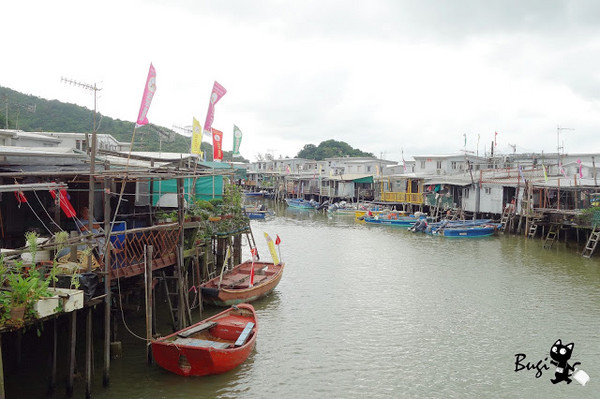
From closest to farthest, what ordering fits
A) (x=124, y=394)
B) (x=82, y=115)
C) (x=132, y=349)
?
1. (x=124, y=394)
2. (x=132, y=349)
3. (x=82, y=115)

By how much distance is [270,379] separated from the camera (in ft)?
39.1

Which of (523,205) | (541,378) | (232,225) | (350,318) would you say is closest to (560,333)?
(541,378)

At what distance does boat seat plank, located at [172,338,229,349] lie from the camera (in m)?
11.6

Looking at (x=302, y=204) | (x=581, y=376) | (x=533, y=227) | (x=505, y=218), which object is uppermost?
(x=302, y=204)

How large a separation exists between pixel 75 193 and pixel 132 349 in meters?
6.30

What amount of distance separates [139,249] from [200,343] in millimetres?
3180

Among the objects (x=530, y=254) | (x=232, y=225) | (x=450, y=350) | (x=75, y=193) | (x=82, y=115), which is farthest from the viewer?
(x=82, y=115)

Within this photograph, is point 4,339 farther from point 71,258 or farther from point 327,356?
point 327,356

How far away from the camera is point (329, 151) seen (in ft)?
335

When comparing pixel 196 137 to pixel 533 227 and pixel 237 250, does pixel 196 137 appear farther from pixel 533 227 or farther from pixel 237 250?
pixel 533 227

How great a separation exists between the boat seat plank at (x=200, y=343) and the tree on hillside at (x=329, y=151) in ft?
283

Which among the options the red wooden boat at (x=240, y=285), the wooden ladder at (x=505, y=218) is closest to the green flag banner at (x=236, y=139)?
the red wooden boat at (x=240, y=285)

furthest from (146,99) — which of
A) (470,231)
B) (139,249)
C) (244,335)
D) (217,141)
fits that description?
(470,231)

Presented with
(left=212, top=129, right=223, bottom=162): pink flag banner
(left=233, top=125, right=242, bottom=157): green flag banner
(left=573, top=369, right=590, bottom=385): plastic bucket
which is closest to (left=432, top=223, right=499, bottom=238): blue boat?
(left=233, top=125, right=242, bottom=157): green flag banner
